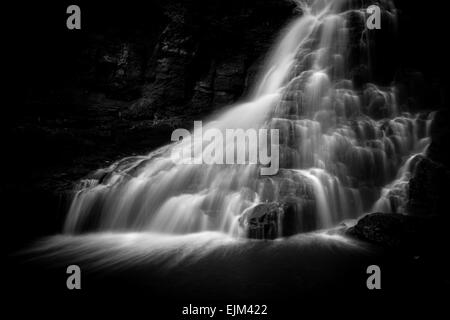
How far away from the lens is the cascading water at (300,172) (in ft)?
27.9

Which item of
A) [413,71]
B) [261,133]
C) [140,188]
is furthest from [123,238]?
[413,71]

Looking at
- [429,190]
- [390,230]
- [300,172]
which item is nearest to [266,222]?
[300,172]

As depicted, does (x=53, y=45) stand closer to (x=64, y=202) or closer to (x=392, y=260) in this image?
(x=64, y=202)

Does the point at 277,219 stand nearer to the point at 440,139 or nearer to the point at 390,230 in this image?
the point at 390,230

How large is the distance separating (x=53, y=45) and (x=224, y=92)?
10.1m

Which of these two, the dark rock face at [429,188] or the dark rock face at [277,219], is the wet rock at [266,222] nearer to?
the dark rock face at [277,219]

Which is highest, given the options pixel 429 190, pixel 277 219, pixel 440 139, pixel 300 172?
pixel 440 139

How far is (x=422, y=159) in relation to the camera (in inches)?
340

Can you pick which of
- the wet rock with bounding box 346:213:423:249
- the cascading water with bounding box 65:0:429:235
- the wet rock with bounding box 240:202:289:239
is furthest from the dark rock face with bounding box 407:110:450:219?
the wet rock with bounding box 240:202:289:239

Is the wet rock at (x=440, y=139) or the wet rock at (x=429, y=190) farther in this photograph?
the wet rock at (x=440, y=139)

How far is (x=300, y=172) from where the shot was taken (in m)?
9.17

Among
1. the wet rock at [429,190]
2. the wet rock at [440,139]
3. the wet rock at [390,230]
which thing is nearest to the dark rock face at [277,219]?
the wet rock at [390,230]

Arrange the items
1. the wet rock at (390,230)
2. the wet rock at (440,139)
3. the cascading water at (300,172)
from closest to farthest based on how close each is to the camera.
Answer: the wet rock at (390,230)
the cascading water at (300,172)
the wet rock at (440,139)

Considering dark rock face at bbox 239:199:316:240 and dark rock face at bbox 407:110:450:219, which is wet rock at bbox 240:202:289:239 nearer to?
dark rock face at bbox 239:199:316:240
